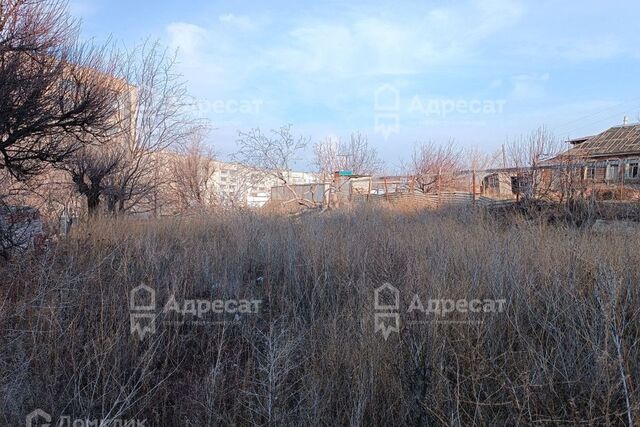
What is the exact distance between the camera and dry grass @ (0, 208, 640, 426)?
1850 millimetres

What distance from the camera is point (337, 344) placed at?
7.68 feet

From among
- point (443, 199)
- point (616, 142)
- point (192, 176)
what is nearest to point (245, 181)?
point (192, 176)

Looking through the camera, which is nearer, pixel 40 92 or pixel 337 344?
pixel 337 344

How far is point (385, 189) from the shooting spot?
14.6 metres

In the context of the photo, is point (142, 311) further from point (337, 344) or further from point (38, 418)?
point (337, 344)

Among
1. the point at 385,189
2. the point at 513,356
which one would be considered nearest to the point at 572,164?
the point at 385,189

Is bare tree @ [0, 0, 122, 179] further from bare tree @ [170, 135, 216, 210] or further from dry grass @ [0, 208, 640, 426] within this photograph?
bare tree @ [170, 135, 216, 210]

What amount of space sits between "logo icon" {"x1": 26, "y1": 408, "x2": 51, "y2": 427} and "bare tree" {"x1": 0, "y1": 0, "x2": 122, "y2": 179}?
3.40 m

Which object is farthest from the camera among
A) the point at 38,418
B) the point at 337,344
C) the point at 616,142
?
the point at 616,142

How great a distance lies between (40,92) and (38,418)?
12.3 feet

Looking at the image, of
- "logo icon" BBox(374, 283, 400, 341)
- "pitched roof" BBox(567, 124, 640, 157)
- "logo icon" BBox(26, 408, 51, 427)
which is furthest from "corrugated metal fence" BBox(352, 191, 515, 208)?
"pitched roof" BBox(567, 124, 640, 157)

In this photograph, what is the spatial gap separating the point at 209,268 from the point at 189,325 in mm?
1152

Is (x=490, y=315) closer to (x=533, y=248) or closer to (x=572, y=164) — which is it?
(x=533, y=248)

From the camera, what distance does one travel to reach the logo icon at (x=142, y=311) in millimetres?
2727
